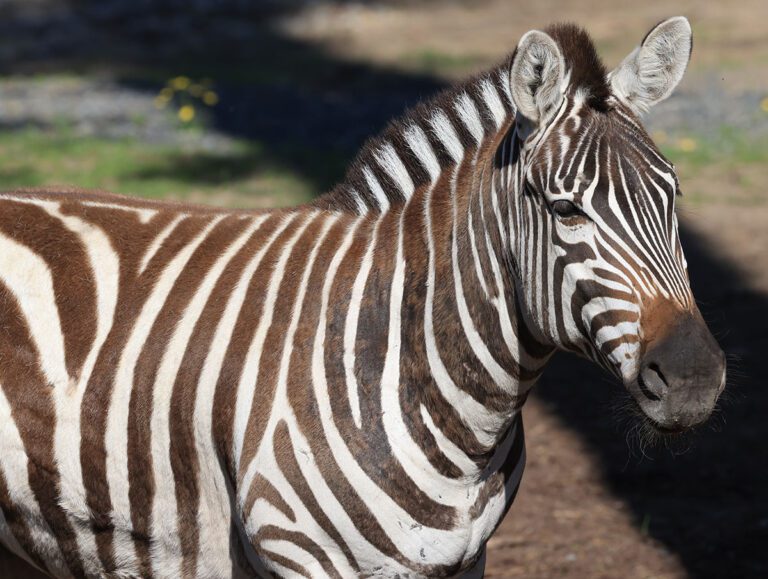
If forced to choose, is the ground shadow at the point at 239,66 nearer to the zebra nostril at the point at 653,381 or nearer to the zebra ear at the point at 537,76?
the zebra ear at the point at 537,76

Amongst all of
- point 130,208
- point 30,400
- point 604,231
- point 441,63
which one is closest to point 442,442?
point 604,231

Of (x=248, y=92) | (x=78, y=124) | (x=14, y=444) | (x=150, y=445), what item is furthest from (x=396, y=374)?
(x=248, y=92)

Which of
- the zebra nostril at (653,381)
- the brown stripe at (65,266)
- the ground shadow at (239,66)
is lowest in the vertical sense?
the ground shadow at (239,66)

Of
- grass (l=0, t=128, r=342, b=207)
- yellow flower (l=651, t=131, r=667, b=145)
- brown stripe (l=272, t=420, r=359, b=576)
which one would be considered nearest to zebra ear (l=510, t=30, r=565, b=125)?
brown stripe (l=272, t=420, r=359, b=576)

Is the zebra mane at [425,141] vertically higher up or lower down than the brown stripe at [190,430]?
higher up

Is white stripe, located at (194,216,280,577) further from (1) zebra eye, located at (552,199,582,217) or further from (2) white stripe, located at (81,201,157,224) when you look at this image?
(1) zebra eye, located at (552,199,582,217)

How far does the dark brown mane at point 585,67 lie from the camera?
2.98 metres

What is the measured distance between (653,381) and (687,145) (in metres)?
9.35

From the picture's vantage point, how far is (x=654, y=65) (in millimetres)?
3090

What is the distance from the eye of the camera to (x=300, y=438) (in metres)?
3.18

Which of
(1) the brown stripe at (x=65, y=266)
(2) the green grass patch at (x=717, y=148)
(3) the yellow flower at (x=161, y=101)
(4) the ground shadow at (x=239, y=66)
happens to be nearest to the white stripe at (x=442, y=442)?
(1) the brown stripe at (x=65, y=266)

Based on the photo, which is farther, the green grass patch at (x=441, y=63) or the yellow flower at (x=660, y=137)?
the green grass patch at (x=441, y=63)

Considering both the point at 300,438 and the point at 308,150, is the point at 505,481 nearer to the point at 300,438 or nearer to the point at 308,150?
the point at 300,438

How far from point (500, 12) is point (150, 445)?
17.7 meters
